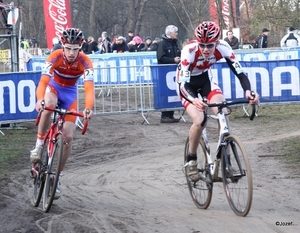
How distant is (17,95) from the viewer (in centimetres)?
1515

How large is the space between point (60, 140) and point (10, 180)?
8.58 ft

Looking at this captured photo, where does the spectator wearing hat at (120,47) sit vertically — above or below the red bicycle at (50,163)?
above

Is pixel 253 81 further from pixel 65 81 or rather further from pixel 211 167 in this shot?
pixel 211 167

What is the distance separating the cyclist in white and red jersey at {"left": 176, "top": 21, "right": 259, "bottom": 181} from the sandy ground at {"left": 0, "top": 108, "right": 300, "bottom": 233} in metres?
0.74

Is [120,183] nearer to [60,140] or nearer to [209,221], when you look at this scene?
[60,140]

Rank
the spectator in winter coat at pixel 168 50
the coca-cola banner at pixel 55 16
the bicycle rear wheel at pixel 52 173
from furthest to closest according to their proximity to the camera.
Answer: the coca-cola banner at pixel 55 16 → the spectator in winter coat at pixel 168 50 → the bicycle rear wheel at pixel 52 173

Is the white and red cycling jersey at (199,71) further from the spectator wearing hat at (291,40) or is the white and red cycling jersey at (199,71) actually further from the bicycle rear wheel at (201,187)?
the spectator wearing hat at (291,40)

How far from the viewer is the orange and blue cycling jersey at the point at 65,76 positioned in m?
8.15

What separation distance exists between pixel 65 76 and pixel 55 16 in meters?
23.0

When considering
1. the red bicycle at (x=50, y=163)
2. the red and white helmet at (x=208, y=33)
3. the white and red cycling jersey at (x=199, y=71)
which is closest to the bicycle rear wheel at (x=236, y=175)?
the white and red cycling jersey at (x=199, y=71)

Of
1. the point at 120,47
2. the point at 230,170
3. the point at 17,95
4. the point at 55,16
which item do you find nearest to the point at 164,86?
the point at 17,95

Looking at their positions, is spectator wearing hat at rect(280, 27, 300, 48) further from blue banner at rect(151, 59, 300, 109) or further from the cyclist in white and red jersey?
the cyclist in white and red jersey

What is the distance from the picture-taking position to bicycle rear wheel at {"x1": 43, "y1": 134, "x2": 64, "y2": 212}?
7.77 m

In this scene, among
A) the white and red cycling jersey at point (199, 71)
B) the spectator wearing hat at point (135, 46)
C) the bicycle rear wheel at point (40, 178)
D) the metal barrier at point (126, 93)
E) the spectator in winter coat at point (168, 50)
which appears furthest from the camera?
the spectator wearing hat at point (135, 46)
